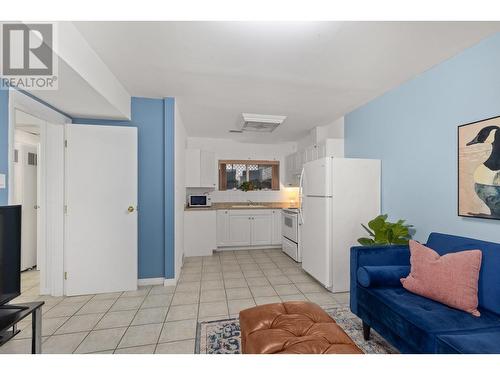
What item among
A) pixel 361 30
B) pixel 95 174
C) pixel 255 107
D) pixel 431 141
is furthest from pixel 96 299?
pixel 431 141

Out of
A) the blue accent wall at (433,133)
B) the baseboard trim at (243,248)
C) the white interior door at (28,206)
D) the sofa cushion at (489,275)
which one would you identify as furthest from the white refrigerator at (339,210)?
the white interior door at (28,206)

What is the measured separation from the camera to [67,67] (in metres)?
1.74

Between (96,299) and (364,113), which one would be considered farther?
(364,113)

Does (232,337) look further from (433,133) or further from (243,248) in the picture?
(243,248)

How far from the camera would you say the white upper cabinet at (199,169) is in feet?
16.3

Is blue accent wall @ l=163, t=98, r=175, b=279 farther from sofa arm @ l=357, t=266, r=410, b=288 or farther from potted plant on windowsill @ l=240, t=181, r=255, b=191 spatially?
potted plant on windowsill @ l=240, t=181, r=255, b=191

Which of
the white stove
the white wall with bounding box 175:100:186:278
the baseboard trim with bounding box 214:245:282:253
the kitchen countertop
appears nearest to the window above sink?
the kitchen countertop

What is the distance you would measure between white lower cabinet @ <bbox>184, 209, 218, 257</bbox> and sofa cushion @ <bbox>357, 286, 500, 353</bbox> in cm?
327

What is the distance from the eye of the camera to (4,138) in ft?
6.01

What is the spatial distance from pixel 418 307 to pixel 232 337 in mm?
1410

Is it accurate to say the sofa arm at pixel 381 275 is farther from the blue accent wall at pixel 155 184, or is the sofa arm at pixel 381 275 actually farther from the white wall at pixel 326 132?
the white wall at pixel 326 132

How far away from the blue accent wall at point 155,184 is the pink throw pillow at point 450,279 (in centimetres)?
272
